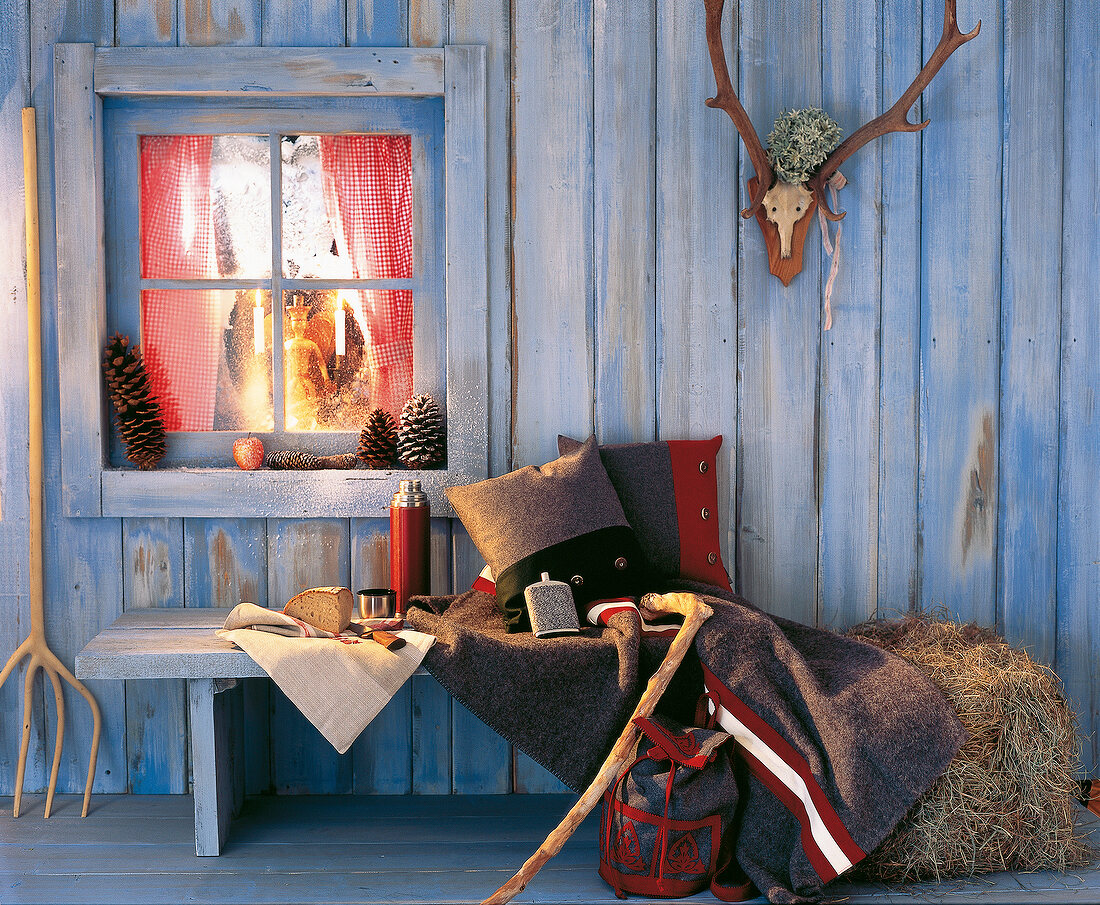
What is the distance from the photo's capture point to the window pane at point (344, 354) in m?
2.33

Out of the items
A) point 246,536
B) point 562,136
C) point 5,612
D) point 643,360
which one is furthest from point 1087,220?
point 5,612

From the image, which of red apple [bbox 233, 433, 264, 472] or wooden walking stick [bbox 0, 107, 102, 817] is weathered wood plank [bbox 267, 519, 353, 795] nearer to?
red apple [bbox 233, 433, 264, 472]

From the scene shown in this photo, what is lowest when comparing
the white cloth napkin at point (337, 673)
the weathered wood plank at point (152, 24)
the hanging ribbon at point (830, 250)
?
the white cloth napkin at point (337, 673)

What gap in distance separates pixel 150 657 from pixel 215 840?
433mm

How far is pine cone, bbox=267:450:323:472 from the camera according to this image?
88.3 inches

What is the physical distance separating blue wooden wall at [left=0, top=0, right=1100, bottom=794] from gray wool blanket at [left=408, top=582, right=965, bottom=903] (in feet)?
1.72

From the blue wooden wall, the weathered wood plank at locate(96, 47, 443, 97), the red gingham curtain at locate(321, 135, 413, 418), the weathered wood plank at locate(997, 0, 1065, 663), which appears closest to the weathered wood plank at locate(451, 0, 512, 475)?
the blue wooden wall

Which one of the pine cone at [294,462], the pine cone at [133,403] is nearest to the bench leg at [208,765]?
the pine cone at [294,462]

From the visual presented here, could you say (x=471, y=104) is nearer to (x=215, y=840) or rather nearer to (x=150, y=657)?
(x=150, y=657)

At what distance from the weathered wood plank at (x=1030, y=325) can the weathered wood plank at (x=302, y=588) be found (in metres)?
1.79

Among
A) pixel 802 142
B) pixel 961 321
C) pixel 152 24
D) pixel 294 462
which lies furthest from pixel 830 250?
pixel 152 24

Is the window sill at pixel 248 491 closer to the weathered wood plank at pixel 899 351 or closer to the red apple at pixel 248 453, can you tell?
the red apple at pixel 248 453

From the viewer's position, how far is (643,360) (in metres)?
2.27

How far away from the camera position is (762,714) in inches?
68.0
